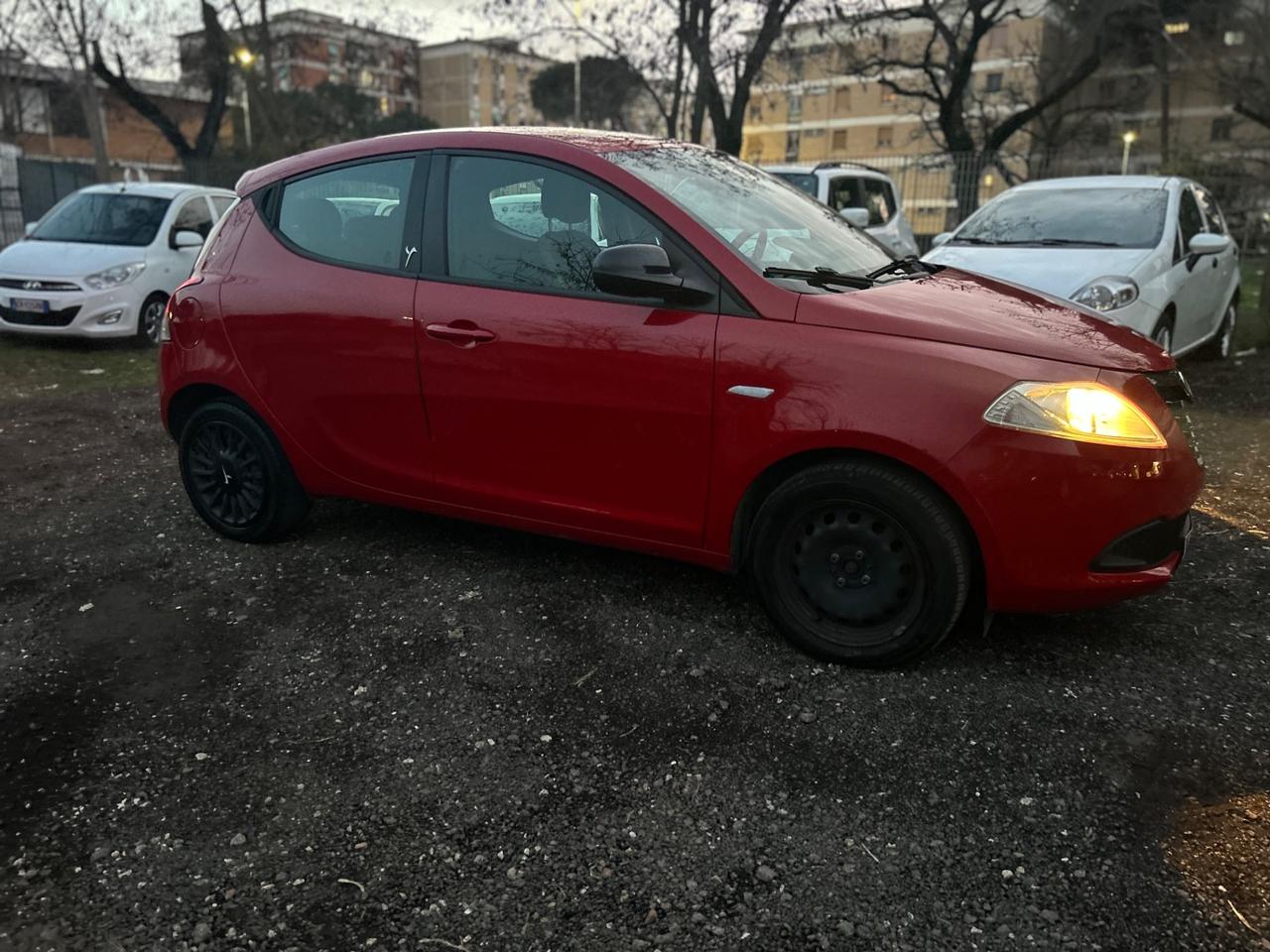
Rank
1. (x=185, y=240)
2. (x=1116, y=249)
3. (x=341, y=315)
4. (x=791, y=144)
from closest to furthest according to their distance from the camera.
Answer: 1. (x=341, y=315)
2. (x=1116, y=249)
3. (x=185, y=240)
4. (x=791, y=144)

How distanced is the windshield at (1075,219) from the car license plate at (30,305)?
28.4ft

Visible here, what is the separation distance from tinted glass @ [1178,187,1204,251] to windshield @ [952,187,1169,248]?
0.66ft

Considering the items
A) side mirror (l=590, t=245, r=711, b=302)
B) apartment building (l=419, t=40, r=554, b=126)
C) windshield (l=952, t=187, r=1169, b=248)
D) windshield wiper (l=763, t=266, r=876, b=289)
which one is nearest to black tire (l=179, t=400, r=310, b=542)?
side mirror (l=590, t=245, r=711, b=302)

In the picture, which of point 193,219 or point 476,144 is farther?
point 193,219

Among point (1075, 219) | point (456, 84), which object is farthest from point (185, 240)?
point (456, 84)

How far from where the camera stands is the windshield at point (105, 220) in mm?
10211

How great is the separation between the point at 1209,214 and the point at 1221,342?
1215 millimetres

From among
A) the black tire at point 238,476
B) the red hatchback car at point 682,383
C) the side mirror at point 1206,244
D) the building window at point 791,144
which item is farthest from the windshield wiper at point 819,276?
the building window at point 791,144

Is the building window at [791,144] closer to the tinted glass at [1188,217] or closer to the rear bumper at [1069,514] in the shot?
the tinted glass at [1188,217]

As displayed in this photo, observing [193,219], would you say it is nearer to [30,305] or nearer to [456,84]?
[30,305]

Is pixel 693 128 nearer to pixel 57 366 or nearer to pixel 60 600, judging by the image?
pixel 57 366

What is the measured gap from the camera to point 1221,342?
874cm

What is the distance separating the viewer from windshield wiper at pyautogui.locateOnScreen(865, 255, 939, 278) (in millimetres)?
3606

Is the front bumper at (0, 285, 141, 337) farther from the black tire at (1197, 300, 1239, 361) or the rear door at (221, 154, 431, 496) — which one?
the black tire at (1197, 300, 1239, 361)
